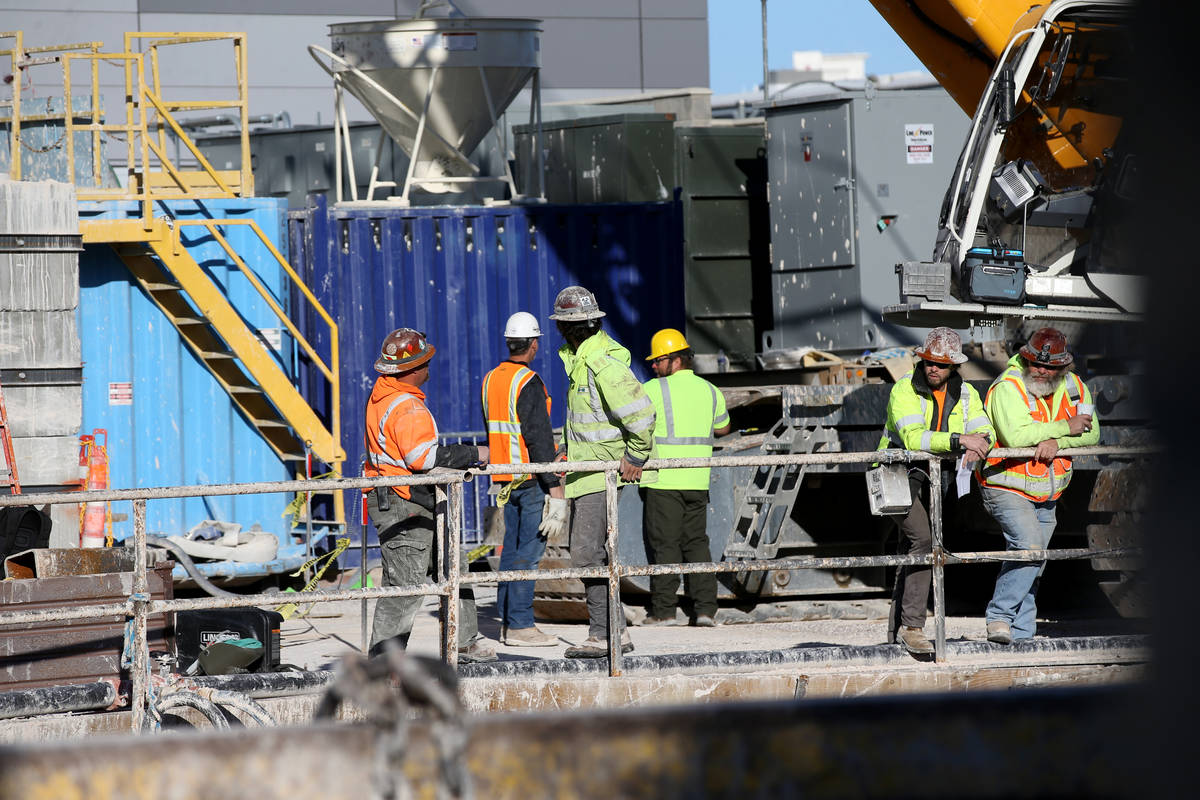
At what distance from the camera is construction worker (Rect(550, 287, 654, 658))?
695cm

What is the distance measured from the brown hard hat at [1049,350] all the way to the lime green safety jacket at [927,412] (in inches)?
17.4

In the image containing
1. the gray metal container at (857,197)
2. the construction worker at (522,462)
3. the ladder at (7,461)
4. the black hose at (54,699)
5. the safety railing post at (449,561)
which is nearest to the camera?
the black hose at (54,699)

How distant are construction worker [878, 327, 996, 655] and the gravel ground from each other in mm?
902

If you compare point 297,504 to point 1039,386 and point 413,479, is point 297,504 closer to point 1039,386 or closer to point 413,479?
point 413,479

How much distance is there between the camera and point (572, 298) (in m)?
7.51

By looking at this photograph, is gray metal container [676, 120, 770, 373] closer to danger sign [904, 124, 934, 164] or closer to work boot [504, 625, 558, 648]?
danger sign [904, 124, 934, 164]

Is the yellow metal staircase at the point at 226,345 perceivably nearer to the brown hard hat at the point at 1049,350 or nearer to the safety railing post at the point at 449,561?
the safety railing post at the point at 449,561

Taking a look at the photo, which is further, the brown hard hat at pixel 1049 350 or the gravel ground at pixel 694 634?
the gravel ground at pixel 694 634

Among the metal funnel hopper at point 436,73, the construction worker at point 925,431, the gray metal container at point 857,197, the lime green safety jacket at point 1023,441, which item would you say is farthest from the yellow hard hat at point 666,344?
the metal funnel hopper at point 436,73

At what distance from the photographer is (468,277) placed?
12.1 meters

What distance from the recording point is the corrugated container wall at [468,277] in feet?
39.0

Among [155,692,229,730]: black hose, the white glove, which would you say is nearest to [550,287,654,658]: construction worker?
the white glove

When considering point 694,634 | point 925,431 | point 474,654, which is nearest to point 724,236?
point 694,634

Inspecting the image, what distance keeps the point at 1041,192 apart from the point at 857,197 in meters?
3.62
